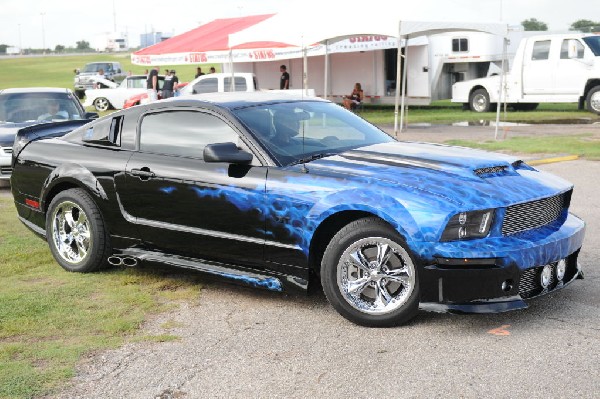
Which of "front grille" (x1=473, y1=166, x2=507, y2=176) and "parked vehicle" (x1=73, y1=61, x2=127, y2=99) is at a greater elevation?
"parked vehicle" (x1=73, y1=61, x2=127, y2=99)

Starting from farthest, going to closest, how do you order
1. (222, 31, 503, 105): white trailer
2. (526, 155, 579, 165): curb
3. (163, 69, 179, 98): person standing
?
(222, 31, 503, 105): white trailer, (163, 69, 179, 98): person standing, (526, 155, 579, 165): curb

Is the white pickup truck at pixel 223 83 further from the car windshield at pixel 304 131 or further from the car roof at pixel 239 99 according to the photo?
the car windshield at pixel 304 131

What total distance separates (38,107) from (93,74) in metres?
34.4

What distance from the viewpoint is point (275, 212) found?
5539 mm

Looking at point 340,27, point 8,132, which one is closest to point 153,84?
point 340,27

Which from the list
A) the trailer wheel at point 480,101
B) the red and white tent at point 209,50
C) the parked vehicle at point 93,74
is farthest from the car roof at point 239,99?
the parked vehicle at point 93,74

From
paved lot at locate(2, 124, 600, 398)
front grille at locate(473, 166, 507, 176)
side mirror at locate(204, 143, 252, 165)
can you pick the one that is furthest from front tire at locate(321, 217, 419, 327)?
side mirror at locate(204, 143, 252, 165)

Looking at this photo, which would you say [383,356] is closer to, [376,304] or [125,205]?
[376,304]

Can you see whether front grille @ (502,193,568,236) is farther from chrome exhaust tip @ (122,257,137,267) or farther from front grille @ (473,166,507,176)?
chrome exhaust tip @ (122,257,137,267)

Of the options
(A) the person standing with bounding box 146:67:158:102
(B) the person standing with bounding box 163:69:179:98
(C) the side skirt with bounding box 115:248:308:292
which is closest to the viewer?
(C) the side skirt with bounding box 115:248:308:292

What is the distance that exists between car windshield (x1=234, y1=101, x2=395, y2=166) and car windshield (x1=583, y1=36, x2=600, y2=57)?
1807cm

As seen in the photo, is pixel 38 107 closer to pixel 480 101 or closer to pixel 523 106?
pixel 480 101

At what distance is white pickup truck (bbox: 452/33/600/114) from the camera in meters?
23.1

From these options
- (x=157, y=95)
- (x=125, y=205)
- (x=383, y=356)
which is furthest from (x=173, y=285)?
(x=157, y=95)
